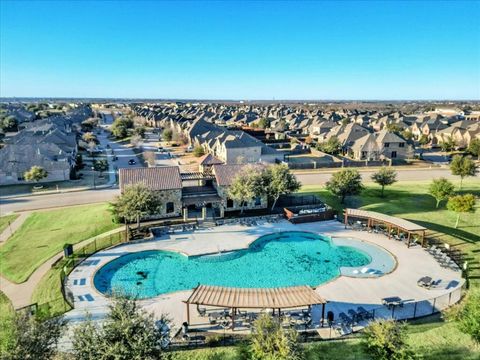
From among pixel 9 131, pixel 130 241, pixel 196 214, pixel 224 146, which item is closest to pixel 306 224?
pixel 196 214

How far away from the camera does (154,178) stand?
128 feet

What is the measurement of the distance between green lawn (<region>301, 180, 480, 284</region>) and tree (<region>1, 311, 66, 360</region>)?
2861 cm

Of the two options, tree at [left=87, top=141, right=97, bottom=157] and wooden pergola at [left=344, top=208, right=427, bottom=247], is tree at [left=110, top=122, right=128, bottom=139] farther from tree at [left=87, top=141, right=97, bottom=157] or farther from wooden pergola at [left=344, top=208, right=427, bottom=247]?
wooden pergola at [left=344, top=208, right=427, bottom=247]

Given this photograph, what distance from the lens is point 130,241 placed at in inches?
1298

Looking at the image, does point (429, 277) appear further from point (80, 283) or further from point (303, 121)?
point (303, 121)

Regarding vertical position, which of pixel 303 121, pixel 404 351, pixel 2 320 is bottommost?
pixel 2 320

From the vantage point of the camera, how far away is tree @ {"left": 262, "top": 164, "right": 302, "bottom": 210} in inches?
1527

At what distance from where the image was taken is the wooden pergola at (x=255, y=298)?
67.3 ft

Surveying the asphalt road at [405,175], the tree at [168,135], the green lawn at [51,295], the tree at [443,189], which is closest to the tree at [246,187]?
the green lawn at [51,295]

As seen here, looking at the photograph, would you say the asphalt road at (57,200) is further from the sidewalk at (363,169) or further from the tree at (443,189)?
the tree at (443,189)

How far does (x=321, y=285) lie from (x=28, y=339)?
19251mm

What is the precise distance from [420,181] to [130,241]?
4834 centimetres

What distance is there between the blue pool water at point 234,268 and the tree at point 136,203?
423cm

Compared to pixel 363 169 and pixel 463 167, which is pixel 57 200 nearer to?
pixel 363 169
